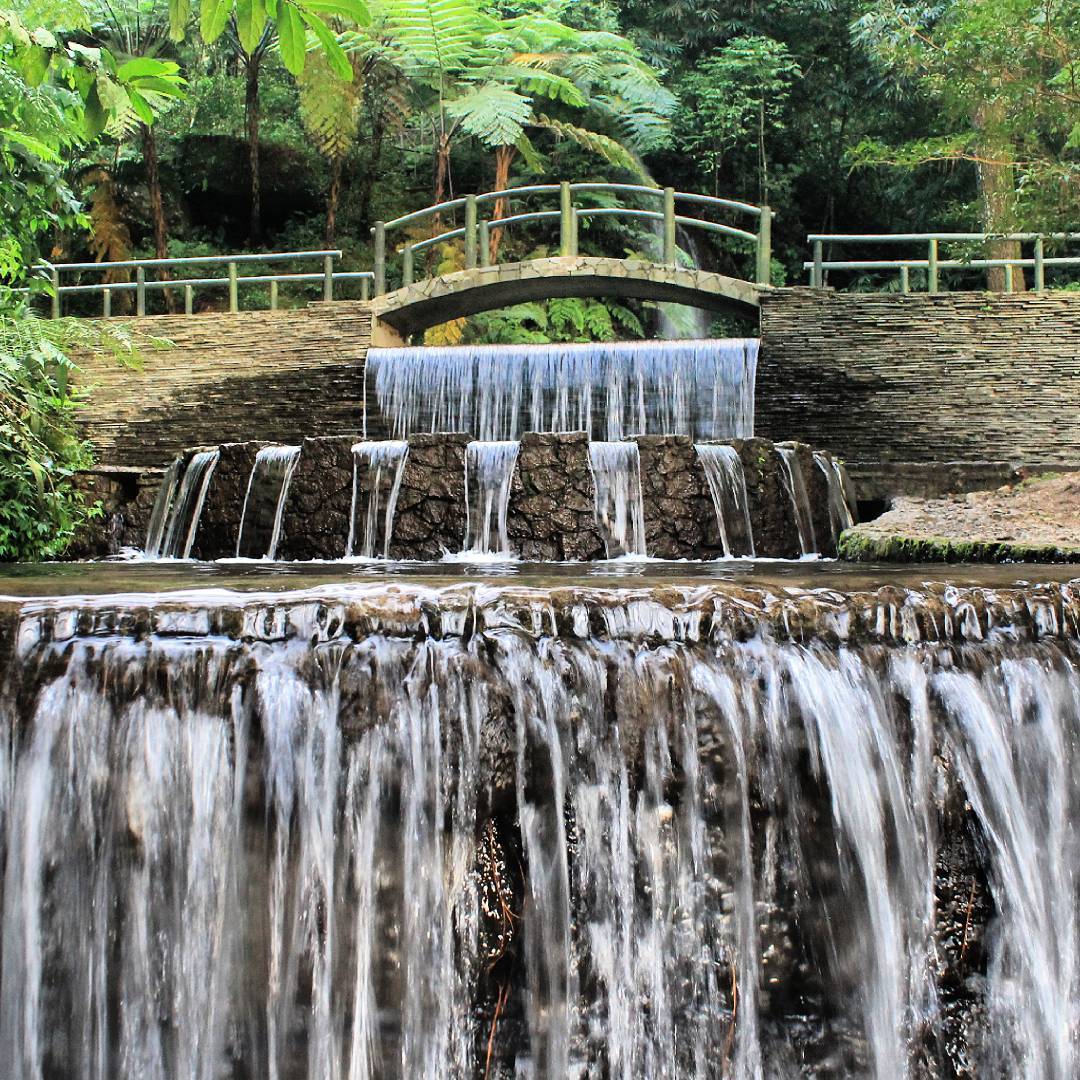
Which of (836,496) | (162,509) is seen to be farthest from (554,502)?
(162,509)

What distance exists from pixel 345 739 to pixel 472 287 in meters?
9.28

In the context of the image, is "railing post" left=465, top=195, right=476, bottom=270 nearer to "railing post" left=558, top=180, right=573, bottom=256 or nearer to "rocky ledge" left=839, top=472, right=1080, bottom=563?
"railing post" left=558, top=180, right=573, bottom=256

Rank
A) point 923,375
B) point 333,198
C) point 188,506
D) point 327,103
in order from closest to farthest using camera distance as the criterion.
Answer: point 188,506, point 923,375, point 327,103, point 333,198

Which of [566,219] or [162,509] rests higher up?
[566,219]

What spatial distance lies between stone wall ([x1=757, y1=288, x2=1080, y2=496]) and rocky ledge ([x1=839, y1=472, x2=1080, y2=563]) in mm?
1706

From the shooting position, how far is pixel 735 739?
140 inches

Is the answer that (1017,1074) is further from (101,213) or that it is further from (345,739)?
(101,213)

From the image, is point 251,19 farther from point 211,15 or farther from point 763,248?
point 763,248

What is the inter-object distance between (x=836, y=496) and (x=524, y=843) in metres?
6.01

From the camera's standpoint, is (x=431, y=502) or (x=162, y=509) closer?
(x=431, y=502)

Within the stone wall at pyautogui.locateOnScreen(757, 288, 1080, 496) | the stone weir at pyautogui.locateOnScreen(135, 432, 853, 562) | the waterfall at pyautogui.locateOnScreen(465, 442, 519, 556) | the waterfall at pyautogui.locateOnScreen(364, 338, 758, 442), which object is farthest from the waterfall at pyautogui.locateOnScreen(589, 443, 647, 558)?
the stone wall at pyautogui.locateOnScreen(757, 288, 1080, 496)

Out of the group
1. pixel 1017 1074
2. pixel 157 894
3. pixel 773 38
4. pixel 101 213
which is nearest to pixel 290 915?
Result: pixel 157 894

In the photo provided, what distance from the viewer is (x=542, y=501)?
8336mm

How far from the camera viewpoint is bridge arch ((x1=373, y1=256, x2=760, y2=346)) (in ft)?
38.9
